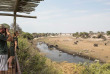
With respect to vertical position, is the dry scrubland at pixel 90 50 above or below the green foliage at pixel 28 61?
below

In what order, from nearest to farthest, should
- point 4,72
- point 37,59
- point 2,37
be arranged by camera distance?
point 2,37, point 4,72, point 37,59

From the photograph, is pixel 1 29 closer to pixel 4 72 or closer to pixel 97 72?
pixel 4 72

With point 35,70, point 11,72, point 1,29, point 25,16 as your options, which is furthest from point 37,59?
point 1,29

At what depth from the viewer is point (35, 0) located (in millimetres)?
4609

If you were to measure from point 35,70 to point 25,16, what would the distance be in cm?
538

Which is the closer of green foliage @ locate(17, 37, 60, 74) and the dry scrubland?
green foliage @ locate(17, 37, 60, 74)

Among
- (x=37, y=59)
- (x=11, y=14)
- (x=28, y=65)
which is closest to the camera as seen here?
(x=11, y=14)

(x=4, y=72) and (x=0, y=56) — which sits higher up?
(x=0, y=56)

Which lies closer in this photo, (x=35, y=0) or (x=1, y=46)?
(x=1, y=46)

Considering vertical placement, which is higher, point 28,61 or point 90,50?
point 28,61

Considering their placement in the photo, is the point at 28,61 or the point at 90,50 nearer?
the point at 28,61

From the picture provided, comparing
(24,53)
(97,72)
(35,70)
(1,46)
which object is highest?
(1,46)

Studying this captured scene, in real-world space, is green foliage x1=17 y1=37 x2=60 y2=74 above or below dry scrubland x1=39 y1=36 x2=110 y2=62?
above

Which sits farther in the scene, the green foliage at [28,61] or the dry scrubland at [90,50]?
the dry scrubland at [90,50]
